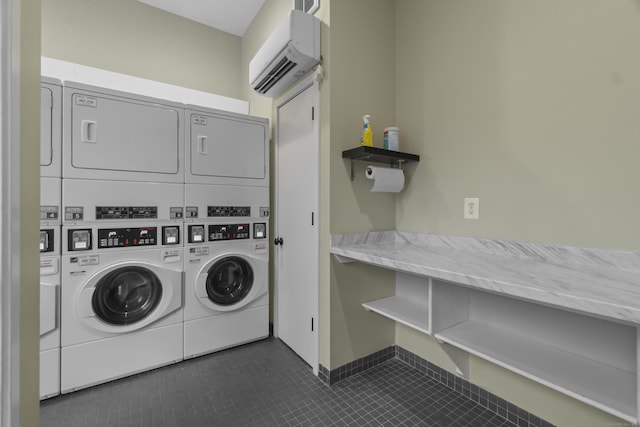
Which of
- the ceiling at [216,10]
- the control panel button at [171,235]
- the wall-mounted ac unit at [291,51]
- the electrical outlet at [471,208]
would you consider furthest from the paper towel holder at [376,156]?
the ceiling at [216,10]

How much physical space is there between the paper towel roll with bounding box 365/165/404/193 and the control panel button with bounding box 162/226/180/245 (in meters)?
1.46

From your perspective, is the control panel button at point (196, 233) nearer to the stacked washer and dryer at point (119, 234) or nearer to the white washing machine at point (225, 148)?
the stacked washer and dryer at point (119, 234)

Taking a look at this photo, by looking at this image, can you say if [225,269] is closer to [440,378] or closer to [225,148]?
[225,148]

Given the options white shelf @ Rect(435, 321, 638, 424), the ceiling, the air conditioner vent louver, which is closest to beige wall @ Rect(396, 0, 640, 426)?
white shelf @ Rect(435, 321, 638, 424)

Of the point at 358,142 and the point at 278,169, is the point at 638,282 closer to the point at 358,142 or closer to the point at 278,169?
the point at 358,142

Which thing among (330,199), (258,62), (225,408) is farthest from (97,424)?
(258,62)

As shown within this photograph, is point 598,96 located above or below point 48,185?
above

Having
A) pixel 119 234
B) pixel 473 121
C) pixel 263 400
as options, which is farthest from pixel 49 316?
pixel 473 121

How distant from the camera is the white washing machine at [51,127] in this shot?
167cm

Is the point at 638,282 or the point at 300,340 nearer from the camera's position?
the point at 638,282

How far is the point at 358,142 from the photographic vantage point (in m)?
1.95

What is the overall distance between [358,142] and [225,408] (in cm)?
186

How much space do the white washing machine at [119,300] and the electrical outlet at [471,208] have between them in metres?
1.99

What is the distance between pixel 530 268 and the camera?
48.2 inches
